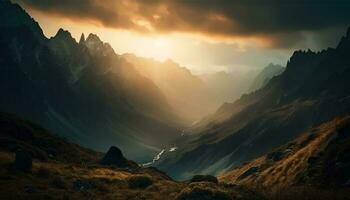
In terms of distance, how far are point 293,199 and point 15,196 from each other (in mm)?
101856

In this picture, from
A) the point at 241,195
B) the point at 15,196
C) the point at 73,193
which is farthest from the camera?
the point at 241,195

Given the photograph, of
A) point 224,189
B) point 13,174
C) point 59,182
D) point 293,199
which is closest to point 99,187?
point 59,182

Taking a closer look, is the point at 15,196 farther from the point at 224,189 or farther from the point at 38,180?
the point at 224,189

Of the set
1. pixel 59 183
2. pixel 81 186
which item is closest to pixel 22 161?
pixel 59 183

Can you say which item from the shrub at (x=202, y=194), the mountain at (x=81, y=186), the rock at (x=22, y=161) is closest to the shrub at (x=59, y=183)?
the mountain at (x=81, y=186)

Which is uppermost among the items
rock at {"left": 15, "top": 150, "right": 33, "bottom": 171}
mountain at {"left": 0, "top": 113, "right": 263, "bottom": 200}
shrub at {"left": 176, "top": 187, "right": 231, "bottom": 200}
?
rock at {"left": 15, "top": 150, "right": 33, "bottom": 171}

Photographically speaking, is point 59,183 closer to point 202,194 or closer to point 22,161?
point 22,161

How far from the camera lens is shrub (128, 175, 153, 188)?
18735 cm

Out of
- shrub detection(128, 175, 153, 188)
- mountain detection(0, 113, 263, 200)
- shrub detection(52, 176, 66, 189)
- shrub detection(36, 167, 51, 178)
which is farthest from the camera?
shrub detection(128, 175, 153, 188)

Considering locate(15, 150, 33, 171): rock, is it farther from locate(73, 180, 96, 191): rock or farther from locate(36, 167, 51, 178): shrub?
locate(73, 180, 96, 191): rock

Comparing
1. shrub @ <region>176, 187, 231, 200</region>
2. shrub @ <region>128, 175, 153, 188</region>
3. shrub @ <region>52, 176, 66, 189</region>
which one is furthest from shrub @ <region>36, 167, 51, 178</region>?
shrub @ <region>176, 187, 231, 200</region>

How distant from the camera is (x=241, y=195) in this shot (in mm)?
175625

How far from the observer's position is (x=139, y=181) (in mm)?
190250

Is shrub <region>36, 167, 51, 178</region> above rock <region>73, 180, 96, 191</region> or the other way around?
above
